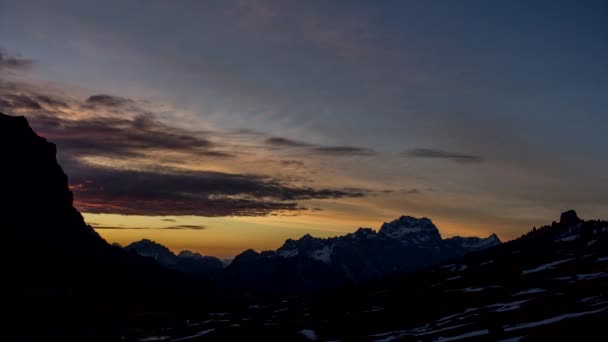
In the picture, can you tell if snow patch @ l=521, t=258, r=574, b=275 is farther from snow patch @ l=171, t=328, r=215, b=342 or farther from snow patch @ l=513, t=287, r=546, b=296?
snow patch @ l=171, t=328, r=215, b=342

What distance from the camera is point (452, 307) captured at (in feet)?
345

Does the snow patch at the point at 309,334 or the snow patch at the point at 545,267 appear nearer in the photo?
the snow patch at the point at 309,334

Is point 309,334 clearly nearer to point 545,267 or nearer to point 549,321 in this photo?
point 549,321

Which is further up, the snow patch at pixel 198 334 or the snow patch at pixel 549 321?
the snow patch at pixel 549 321

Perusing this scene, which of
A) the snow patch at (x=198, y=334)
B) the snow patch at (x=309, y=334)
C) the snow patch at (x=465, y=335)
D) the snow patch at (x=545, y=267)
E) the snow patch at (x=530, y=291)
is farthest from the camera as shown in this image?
the snow patch at (x=545, y=267)

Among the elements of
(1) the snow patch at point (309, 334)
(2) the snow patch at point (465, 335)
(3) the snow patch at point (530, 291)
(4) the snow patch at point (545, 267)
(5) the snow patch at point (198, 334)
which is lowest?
(5) the snow patch at point (198, 334)

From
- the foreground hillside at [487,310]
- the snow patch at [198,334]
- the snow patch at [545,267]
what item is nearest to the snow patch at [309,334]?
the foreground hillside at [487,310]

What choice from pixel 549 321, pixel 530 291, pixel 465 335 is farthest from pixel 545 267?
pixel 549 321

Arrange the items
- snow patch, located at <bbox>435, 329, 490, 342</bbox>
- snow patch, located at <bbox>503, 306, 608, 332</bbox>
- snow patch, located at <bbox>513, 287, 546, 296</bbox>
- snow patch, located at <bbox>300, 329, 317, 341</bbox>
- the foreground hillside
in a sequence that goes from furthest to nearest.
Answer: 1. snow patch, located at <bbox>300, 329, 317, 341</bbox>
2. snow patch, located at <bbox>513, 287, 546, 296</bbox>
3. snow patch, located at <bbox>435, 329, 490, 342</bbox>
4. the foreground hillside
5. snow patch, located at <bbox>503, 306, 608, 332</bbox>

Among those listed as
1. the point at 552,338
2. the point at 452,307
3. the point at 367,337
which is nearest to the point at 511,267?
the point at 452,307

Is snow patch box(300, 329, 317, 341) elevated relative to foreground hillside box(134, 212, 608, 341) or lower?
lower

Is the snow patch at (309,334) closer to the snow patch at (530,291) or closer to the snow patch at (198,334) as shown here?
the snow patch at (198,334)

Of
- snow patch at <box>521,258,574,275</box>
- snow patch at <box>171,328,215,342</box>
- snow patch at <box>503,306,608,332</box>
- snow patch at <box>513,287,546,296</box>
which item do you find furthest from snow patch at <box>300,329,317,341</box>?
snow patch at <box>521,258,574,275</box>

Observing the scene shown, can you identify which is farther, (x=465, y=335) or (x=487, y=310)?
(x=487, y=310)
